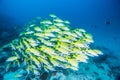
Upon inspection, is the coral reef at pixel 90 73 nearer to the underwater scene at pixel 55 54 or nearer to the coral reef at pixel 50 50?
the underwater scene at pixel 55 54

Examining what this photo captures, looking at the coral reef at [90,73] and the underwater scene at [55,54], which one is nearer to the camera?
the underwater scene at [55,54]

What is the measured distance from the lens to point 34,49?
4719 mm

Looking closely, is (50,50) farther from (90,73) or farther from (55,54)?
(90,73)

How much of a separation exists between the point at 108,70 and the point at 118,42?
16.3ft

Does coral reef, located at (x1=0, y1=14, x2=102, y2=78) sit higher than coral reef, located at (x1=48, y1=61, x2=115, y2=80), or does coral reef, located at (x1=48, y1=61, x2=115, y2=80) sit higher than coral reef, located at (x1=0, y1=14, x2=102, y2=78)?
coral reef, located at (x1=48, y1=61, x2=115, y2=80)

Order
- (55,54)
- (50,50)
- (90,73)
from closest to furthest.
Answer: (50,50)
(55,54)
(90,73)

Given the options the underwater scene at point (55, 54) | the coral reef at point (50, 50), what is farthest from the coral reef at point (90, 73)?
the coral reef at point (50, 50)

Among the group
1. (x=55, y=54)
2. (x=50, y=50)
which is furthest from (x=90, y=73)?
(x=50, y=50)

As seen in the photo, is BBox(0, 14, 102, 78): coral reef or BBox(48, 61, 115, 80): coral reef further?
BBox(48, 61, 115, 80): coral reef

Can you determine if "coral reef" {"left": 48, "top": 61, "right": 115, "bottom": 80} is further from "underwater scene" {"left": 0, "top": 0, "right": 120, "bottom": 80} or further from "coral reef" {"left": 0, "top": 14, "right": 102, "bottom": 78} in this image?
"coral reef" {"left": 0, "top": 14, "right": 102, "bottom": 78}

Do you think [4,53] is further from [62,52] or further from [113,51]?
[113,51]

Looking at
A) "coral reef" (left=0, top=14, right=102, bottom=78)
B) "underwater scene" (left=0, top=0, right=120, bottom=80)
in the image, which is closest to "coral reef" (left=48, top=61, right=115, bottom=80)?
"underwater scene" (left=0, top=0, right=120, bottom=80)

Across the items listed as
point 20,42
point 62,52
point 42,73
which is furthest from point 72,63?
point 42,73

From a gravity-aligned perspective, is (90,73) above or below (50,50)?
above
